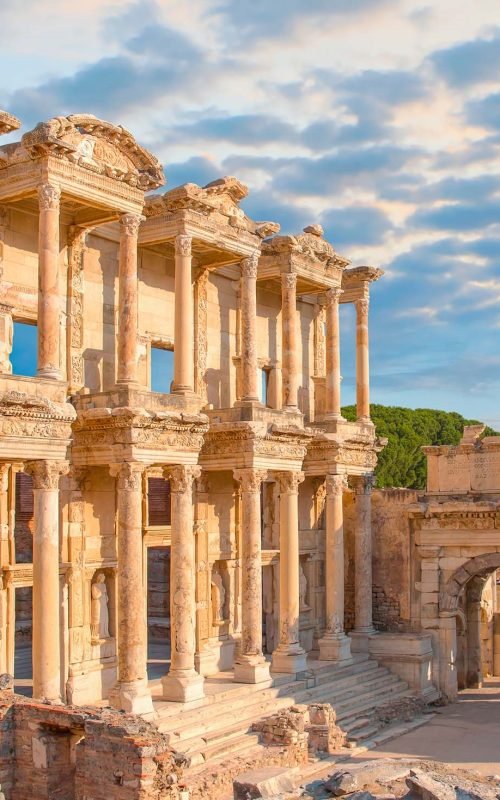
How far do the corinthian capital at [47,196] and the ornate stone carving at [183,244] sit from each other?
3981 mm

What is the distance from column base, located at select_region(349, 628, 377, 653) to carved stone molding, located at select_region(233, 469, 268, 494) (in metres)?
6.44

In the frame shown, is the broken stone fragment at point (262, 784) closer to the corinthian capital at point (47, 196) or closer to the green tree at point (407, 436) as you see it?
the corinthian capital at point (47, 196)

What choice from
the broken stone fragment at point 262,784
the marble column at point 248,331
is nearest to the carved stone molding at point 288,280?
the marble column at point 248,331

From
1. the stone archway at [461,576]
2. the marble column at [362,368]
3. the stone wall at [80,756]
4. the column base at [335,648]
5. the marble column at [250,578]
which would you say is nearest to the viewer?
the stone wall at [80,756]

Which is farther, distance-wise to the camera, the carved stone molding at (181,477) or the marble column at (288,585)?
the marble column at (288,585)

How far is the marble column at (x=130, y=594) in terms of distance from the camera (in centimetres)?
1917

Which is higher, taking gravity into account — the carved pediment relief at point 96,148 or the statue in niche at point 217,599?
the carved pediment relief at point 96,148

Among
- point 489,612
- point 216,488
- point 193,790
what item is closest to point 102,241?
point 216,488

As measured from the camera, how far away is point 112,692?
19.2 metres

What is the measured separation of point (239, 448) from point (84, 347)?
4.37 meters

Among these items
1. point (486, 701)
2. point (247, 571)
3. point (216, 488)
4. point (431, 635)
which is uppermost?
point (216, 488)

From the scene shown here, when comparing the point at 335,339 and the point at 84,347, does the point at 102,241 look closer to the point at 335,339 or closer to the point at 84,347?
the point at 84,347

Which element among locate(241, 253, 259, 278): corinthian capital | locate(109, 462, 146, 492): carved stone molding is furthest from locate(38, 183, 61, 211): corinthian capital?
locate(241, 253, 259, 278): corinthian capital

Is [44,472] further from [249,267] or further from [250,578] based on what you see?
[249,267]
